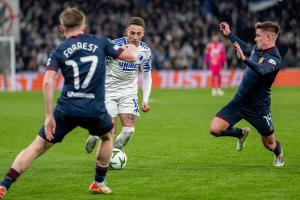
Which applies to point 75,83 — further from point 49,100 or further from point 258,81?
point 258,81

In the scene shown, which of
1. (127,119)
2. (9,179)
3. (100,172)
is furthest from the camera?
(127,119)

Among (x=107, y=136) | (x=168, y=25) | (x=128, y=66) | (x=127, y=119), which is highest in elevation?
(x=128, y=66)

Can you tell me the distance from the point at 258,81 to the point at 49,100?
12.8 ft

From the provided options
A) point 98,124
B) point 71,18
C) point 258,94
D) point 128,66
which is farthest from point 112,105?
point 71,18

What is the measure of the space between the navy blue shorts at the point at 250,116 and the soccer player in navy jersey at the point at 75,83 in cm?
316

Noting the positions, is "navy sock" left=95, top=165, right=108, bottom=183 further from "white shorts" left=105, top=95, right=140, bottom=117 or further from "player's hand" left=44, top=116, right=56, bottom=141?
"white shorts" left=105, top=95, right=140, bottom=117

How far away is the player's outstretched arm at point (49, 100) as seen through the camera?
8.25 meters

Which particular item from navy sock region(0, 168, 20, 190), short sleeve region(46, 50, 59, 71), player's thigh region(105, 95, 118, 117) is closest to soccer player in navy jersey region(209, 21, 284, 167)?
player's thigh region(105, 95, 118, 117)

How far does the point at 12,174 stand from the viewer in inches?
335

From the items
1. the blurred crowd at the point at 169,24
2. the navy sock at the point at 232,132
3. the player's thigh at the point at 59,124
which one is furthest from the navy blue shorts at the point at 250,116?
the blurred crowd at the point at 169,24

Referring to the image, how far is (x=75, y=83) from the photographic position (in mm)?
8469

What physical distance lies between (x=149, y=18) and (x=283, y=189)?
3198 centimetres

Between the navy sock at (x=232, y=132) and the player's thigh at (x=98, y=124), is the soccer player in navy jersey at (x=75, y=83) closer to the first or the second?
the player's thigh at (x=98, y=124)

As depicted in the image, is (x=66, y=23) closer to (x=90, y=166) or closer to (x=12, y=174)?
(x=12, y=174)
